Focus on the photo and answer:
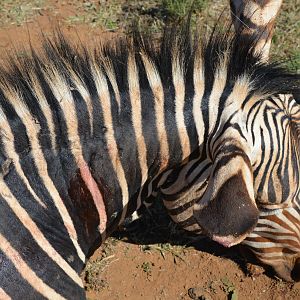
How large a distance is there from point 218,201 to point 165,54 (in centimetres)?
75

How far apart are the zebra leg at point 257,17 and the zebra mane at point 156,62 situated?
24cm

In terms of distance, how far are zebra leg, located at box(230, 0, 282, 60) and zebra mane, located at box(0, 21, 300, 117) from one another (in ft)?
0.78

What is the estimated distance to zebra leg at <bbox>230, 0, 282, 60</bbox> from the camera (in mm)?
2917

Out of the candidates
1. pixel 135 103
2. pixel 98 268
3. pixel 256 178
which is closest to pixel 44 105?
pixel 135 103

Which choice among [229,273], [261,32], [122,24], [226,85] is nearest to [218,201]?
[226,85]

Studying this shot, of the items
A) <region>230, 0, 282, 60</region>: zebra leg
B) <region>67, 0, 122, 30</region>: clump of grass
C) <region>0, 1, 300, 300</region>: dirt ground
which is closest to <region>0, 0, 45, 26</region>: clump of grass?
<region>67, 0, 122, 30</region>: clump of grass

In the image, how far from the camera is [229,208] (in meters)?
2.37

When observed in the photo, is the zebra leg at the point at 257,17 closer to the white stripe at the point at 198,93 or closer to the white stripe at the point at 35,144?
the white stripe at the point at 198,93

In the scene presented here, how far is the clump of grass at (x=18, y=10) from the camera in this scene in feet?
20.6

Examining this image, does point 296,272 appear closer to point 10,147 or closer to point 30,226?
point 30,226

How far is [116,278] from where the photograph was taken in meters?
4.24

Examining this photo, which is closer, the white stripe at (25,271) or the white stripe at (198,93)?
the white stripe at (25,271)

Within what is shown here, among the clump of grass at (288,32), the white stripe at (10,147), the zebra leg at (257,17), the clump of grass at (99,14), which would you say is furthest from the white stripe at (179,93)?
the clump of grass at (99,14)

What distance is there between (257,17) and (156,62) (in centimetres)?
87
